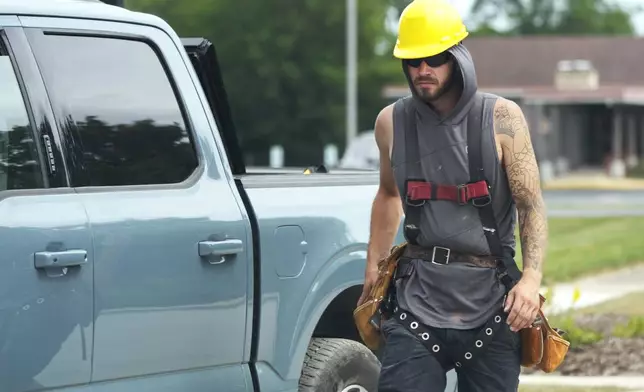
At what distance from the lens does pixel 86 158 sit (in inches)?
157

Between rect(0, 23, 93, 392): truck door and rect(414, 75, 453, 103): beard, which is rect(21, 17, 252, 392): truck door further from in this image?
rect(414, 75, 453, 103): beard

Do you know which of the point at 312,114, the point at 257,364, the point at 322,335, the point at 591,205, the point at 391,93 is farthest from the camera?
the point at 312,114

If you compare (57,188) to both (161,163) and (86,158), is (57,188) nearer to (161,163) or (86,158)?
(86,158)

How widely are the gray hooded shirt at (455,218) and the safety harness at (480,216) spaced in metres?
0.02

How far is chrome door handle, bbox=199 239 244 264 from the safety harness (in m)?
0.60

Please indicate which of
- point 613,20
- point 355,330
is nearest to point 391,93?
point 355,330

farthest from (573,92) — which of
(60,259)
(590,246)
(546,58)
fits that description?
(60,259)

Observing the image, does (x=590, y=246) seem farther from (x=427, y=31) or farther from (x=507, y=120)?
(x=427, y=31)

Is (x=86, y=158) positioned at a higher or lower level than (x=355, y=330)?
higher

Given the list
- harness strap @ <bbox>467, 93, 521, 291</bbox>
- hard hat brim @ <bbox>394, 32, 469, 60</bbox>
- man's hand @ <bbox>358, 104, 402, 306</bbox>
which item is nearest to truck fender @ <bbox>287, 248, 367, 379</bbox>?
man's hand @ <bbox>358, 104, 402, 306</bbox>

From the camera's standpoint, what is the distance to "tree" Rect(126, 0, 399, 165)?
5181cm

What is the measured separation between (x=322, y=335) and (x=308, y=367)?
0.43 metres

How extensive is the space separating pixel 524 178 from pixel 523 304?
42 cm

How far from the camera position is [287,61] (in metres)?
51.8
